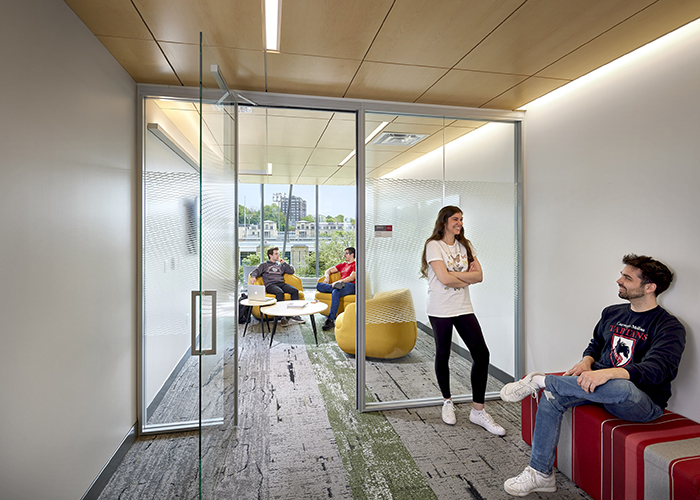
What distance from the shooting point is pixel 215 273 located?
218 centimetres

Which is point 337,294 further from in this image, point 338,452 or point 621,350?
point 621,350

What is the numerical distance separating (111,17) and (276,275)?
14.7ft

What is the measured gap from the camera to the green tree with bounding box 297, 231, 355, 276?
3742 mm

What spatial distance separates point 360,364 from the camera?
3.12m

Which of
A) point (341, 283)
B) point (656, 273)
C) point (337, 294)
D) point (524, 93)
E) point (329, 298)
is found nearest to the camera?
point (656, 273)

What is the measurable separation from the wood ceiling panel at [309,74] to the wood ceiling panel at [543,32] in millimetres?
772

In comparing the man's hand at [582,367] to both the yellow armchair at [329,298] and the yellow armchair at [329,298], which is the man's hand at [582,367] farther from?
the yellow armchair at [329,298]

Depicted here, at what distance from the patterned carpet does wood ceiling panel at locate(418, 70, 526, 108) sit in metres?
2.02

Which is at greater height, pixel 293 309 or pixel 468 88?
pixel 468 88

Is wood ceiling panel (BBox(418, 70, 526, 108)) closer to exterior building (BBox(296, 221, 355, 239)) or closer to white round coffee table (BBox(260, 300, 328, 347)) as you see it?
exterior building (BBox(296, 221, 355, 239))

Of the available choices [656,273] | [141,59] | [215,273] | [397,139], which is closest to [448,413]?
[656,273]

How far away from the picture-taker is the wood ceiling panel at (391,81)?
252 cm

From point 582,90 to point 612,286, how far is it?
1408 millimetres

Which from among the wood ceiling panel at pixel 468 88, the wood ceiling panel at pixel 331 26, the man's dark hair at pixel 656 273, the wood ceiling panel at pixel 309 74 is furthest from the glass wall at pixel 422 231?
the man's dark hair at pixel 656 273
